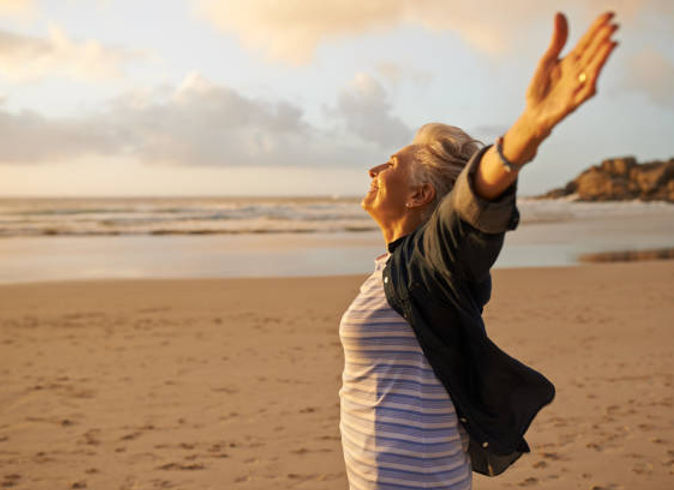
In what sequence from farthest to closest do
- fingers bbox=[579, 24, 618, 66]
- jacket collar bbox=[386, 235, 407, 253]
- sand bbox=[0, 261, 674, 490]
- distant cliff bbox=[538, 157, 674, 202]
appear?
distant cliff bbox=[538, 157, 674, 202], sand bbox=[0, 261, 674, 490], jacket collar bbox=[386, 235, 407, 253], fingers bbox=[579, 24, 618, 66]

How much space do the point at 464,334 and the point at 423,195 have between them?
401mm

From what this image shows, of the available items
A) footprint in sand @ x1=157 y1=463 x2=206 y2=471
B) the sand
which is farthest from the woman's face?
footprint in sand @ x1=157 y1=463 x2=206 y2=471

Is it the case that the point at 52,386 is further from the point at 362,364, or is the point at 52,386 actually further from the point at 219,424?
the point at 362,364

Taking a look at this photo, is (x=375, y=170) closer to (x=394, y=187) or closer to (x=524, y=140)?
(x=394, y=187)

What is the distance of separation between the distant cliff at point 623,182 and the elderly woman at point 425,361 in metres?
67.9

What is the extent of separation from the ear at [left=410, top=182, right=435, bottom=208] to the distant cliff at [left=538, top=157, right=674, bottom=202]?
6790 cm

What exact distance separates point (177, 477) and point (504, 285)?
921 cm

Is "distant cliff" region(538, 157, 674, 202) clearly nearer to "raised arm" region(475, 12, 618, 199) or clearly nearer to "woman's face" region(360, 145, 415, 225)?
"woman's face" region(360, 145, 415, 225)

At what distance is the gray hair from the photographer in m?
1.63

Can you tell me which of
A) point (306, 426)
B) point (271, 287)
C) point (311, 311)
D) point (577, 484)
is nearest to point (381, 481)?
point (577, 484)

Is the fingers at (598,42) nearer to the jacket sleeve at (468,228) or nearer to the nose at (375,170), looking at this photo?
the jacket sleeve at (468,228)

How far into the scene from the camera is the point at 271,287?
12.5 m

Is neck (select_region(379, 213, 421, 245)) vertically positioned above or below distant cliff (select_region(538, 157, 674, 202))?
below

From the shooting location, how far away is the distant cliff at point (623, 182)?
6412 centimetres
